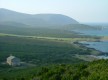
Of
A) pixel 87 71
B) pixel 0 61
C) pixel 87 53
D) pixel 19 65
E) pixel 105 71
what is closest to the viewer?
pixel 105 71

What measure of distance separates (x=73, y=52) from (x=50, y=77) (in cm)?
5750

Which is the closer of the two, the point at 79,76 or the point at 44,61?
the point at 79,76

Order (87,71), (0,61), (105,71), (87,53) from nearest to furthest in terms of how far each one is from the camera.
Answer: (105,71), (87,71), (0,61), (87,53)

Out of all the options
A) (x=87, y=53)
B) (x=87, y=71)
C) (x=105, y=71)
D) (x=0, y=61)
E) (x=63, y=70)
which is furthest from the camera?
(x=87, y=53)

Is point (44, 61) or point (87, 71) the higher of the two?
point (87, 71)

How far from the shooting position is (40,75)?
Answer: 26.6 metres

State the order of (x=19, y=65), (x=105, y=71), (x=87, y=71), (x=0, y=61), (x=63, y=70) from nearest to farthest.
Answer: (x=105, y=71) < (x=87, y=71) < (x=63, y=70) < (x=19, y=65) < (x=0, y=61)

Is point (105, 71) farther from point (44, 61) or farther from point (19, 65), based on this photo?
point (44, 61)

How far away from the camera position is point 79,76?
899 inches

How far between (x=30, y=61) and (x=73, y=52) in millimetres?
22276

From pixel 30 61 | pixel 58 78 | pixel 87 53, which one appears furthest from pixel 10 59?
pixel 58 78

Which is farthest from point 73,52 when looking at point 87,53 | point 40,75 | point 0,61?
point 40,75

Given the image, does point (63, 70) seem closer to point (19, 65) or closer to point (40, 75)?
point (40, 75)

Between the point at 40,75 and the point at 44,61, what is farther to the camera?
the point at 44,61
